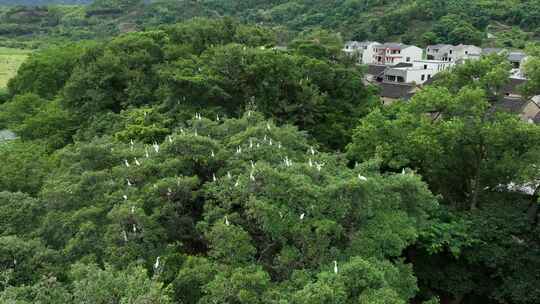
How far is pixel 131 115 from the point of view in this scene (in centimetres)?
2328

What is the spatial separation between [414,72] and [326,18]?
4535 cm

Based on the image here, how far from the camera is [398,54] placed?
61.7 m

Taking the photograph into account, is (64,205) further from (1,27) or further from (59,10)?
(59,10)

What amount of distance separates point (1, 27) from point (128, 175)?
10360 cm

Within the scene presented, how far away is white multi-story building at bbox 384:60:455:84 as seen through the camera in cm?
4956

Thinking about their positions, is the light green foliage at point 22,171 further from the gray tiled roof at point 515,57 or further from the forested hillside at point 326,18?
the forested hillside at point 326,18

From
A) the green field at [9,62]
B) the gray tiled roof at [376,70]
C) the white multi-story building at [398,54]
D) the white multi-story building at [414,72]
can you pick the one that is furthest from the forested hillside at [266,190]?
the white multi-story building at [398,54]

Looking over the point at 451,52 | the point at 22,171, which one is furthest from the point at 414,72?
the point at 22,171

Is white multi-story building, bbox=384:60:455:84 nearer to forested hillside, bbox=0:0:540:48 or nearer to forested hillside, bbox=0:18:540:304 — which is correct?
forested hillside, bbox=0:0:540:48

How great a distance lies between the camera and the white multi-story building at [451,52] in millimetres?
59875

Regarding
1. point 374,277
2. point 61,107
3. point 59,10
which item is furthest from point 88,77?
point 59,10

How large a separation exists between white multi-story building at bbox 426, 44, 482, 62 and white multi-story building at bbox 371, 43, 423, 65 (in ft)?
5.43

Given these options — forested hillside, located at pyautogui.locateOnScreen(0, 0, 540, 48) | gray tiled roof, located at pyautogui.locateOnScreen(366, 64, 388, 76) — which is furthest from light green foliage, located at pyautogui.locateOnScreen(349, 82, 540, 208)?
forested hillside, located at pyautogui.locateOnScreen(0, 0, 540, 48)

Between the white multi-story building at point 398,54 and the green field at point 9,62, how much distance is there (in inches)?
1874
